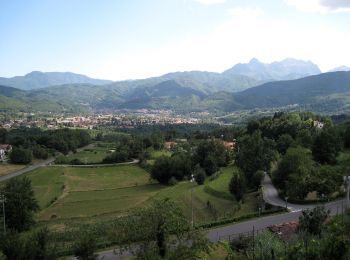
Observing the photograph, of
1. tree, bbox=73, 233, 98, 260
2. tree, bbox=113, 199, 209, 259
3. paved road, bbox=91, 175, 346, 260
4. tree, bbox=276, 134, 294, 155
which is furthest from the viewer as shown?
tree, bbox=276, 134, 294, 155

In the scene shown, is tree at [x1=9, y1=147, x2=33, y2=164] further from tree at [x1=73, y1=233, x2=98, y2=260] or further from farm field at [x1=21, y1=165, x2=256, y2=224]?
tree at [x1=73, y1=233, x2=98, y2=260]

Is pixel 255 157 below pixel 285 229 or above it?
above

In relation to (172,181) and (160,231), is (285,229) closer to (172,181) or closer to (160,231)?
(160,231)

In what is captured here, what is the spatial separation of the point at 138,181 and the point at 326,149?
123 ft

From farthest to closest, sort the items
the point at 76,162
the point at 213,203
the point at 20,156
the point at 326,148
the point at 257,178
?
the point at 76,162 → the point at 20,156 → the point at 326,148 → the point at 257,178 → the point at 213,203

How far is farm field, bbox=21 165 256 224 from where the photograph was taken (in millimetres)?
53153

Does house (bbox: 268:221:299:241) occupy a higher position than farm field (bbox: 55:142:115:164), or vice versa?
house (bbox: 268:221:299:241)

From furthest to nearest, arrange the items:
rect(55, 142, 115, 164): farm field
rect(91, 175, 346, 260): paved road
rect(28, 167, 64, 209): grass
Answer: rect(55, 142, 115, 164): farm field, rect(28, 167, 64, 209): grass, rect(91, 175, 346, 260): paved road

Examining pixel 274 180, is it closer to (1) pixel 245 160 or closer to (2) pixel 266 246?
(1) pixel 245 160

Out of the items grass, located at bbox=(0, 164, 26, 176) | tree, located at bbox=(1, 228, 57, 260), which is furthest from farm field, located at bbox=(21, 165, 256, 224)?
tree, located at bbox=(1, 228, 57, 260)

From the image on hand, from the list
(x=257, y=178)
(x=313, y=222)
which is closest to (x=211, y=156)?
(x=257, y=178)

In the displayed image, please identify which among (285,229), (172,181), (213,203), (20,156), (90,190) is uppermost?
(285,229)

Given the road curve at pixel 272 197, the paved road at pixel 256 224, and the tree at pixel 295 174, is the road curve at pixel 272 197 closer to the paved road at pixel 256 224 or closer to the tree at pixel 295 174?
the paved road at pixel 256 224

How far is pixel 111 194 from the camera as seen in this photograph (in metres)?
72.6
